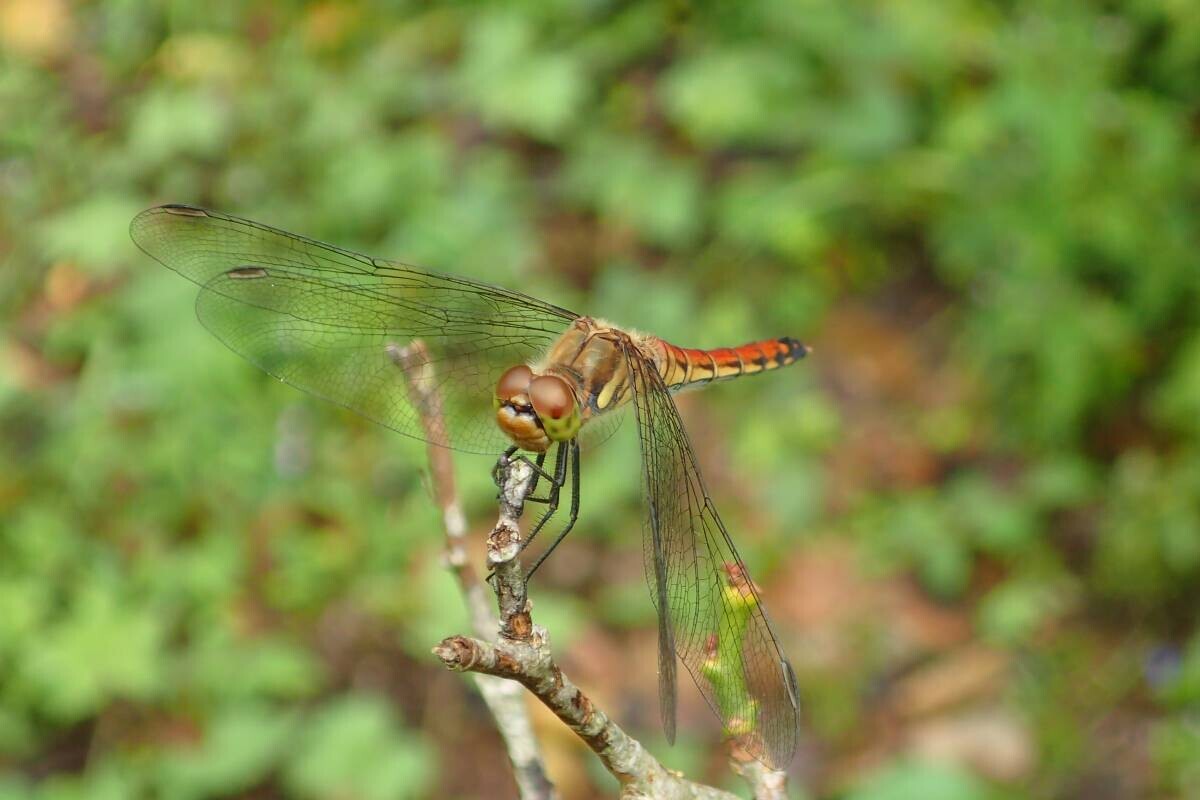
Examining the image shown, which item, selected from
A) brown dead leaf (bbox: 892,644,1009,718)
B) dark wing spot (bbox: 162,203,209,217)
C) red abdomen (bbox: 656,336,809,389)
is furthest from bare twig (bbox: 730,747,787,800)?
brown dead leaf (bbox: 892,644,1009,718)

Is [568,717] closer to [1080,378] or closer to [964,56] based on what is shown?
[1080,378]

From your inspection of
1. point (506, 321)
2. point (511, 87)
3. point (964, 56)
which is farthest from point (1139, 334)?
point (506, 321)

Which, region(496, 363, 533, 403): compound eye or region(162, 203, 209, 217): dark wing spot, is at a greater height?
region(162, 203, 209, 217): dark wing spot

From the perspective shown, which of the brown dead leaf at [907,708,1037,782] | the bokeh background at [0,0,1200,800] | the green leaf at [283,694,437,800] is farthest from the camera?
the brown dead leaf at [907,708,1037,782]

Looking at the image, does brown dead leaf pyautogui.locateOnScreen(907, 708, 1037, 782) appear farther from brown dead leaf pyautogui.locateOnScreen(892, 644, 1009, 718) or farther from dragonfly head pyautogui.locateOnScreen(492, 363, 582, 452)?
dragonfly head pyautogui.locateOnScreen(492, 363, 582, 452)

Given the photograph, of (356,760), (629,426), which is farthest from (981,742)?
(356,760)

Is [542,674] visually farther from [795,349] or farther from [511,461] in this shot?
[795,349]
